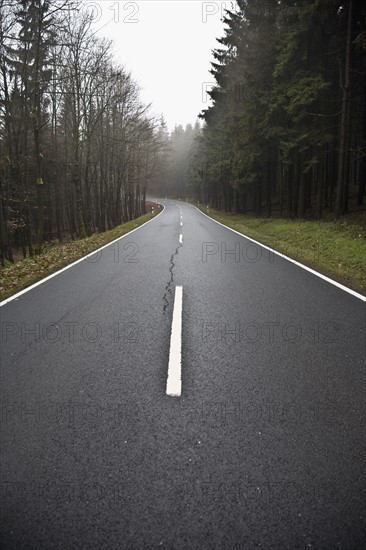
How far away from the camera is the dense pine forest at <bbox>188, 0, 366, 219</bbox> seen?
1569cm

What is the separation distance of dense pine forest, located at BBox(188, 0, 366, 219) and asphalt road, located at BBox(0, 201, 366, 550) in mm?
13701

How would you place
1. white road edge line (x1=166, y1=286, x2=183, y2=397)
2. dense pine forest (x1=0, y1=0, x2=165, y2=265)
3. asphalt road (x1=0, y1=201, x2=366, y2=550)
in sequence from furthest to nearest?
dense pine forest (x1=0, y1=0, x2=165, y2=265)
white road edge line (x1=166, y1=286, x2=183, y2=397)
asphalt road (x1=0, y1=201, x2=366, y2=550)

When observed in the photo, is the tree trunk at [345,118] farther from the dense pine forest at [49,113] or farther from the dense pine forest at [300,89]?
the dense pine forest at [49,113]

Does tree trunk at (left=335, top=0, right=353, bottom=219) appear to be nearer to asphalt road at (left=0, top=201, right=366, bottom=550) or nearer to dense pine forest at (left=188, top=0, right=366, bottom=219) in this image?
dense pine forest at (left=188, top=0, right=366, bottom=219)

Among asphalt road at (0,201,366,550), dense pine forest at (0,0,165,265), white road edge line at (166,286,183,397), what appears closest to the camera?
asphalt road at (0,201,366,550)

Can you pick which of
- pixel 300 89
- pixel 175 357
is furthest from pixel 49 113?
pixel 175 357

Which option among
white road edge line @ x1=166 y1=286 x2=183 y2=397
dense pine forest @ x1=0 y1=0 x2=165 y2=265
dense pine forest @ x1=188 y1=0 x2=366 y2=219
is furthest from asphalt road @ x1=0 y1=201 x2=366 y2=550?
dense pine forest @ x1=188 y1=0 x2=366 y2=219

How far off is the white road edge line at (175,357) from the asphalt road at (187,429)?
3.0 inches

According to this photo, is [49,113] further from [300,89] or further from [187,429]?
[187,429]

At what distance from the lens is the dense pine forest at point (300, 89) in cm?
1569

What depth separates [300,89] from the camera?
1655 centimetres

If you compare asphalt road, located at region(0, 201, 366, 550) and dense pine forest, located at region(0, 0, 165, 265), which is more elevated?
dense pine forest, located at region(0, 0, 165, 265)

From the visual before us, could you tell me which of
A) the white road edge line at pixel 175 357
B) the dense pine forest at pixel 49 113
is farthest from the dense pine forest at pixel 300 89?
the white road edge line at pixel 175 357

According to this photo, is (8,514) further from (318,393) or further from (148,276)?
(148,276)
